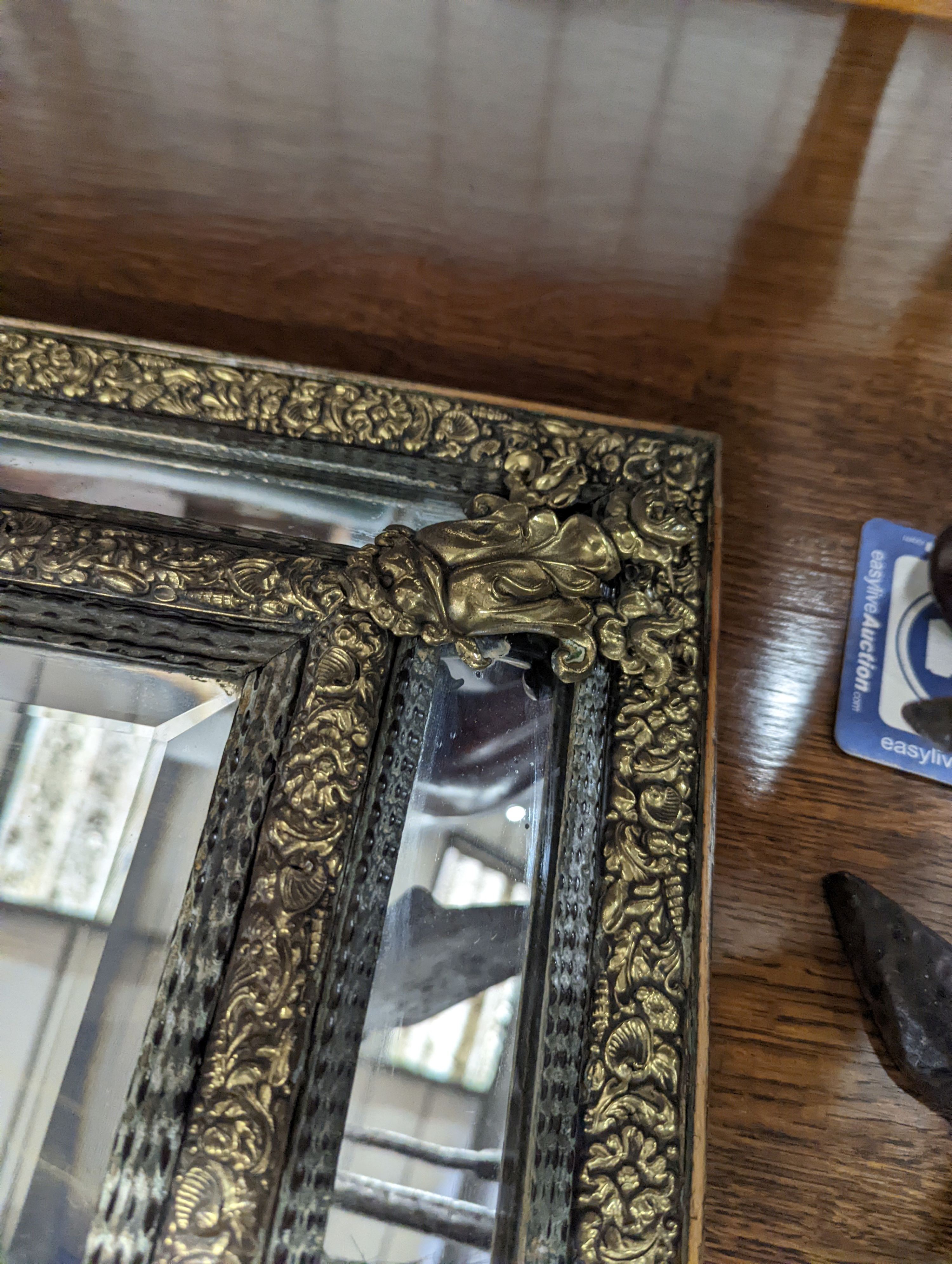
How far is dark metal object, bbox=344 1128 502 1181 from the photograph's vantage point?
0.48m

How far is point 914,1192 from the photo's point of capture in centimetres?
54

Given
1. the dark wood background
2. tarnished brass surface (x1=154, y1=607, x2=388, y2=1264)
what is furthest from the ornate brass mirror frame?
the dark wood background

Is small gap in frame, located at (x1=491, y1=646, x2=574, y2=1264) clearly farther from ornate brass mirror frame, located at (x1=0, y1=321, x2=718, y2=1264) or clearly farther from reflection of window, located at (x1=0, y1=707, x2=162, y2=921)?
reflection of window, located at (x1=0, y1=707, x2=162, y2=921)

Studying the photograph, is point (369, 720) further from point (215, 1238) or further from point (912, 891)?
point (912, 891)

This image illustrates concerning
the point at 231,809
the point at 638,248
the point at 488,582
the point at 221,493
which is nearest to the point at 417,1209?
the point at 231,809

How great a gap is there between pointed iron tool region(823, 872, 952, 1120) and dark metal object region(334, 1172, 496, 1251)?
0.88 ft

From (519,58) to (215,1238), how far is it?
1049mm

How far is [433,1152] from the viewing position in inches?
19.2

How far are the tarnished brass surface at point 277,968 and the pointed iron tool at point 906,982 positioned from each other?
338 mm

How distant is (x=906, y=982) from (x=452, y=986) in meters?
0.28

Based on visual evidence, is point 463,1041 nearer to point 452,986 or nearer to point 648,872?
point 452,986

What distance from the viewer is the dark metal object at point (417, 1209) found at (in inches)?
18.5

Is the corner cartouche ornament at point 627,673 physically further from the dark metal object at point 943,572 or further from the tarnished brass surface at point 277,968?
the dark metal object at point 943,572

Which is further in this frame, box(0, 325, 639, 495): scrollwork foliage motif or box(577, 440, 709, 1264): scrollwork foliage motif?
box(0, 325, 639, 495): scrollwork foliage motif
